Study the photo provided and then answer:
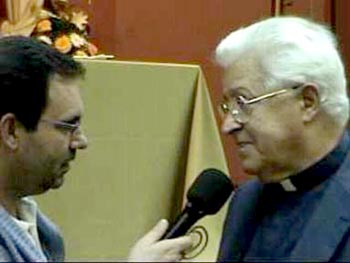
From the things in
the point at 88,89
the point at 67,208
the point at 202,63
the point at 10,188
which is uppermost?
the point at 10,188

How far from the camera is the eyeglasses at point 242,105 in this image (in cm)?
175

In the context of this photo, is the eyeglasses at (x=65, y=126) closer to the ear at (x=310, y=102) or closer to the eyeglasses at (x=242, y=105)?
the eyeglasses at (x=242, y=105)

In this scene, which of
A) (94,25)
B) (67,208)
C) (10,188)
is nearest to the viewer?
(10,188)

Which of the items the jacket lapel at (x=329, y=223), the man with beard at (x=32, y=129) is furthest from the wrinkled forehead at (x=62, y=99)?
the jacket lapel at (x=329, y=223)

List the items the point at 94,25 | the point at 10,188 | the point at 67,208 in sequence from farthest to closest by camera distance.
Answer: the point at 94,25 → the point at 67,208 → the point at 10,188

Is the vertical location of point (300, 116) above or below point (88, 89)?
above

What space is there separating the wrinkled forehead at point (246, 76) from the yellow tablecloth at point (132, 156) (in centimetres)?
90

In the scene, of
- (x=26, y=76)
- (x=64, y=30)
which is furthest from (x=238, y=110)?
(x=64, y=30)

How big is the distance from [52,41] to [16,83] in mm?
1943

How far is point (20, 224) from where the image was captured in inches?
69.6

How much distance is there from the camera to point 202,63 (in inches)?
181

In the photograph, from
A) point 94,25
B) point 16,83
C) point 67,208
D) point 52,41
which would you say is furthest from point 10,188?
point 94,25

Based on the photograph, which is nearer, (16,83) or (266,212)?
(16,83)

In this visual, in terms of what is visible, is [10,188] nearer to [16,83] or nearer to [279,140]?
[16,83]
